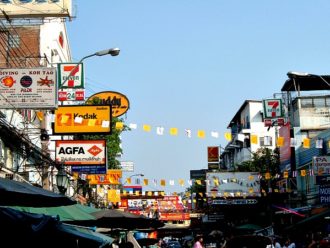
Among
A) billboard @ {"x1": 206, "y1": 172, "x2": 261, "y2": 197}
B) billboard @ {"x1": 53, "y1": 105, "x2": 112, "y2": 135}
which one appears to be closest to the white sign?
billboard @ {"x1": 53, "y1": 105, "x2": 112, "y2": 135}

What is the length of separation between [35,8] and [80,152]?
19.0m

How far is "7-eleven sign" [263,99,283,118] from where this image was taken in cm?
5062

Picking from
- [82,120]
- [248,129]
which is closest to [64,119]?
[82,120]

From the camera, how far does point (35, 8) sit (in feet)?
133

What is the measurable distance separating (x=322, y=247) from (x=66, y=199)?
9.52m

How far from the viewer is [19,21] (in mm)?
40938

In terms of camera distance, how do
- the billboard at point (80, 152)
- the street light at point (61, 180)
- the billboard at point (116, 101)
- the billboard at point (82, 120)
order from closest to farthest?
the street light at point (61, 180) < the billboard at point (82, 120) < the billboard at point (80, 152) < the billboard at point (116, 101)

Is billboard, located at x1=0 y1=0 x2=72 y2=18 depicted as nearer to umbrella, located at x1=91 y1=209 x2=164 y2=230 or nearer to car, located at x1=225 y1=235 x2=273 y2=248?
umbrella, located at x1=91 y1=209 x2=164 y2=230

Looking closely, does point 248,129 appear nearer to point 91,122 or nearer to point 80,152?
point 80,152

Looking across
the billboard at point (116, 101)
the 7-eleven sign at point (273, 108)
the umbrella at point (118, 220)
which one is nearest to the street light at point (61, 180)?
the umbrella at point (118, 220)

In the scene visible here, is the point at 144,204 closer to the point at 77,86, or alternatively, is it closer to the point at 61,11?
the point at 61,11

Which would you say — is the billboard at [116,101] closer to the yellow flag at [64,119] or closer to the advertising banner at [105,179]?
the yellow flag at [64,119]

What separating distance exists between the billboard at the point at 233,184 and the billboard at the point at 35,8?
21.6m

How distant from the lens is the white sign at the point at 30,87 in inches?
749
